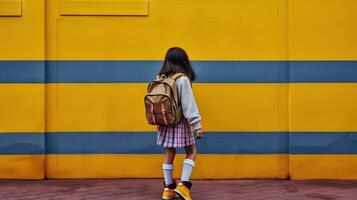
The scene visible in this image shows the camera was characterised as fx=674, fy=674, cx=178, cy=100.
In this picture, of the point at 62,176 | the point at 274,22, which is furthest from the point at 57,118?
the point at 274,22

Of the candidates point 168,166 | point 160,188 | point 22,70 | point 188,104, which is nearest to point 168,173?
point 168,166

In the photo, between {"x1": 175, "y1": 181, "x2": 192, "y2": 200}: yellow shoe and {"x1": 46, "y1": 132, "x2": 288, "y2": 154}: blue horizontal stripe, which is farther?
{"x1": 46, "y1": 132, "x2": 288, "y2": 154}: blue horizontal stripe

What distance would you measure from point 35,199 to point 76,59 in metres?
1.67

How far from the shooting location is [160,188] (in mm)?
7246

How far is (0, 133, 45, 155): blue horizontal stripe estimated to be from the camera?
7.52m

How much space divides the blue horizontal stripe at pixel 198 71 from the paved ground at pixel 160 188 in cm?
113

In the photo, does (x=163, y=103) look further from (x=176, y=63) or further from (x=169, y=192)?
(x=169, y=192)

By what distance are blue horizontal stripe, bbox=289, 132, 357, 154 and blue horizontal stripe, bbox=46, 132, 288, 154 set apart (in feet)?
0.50

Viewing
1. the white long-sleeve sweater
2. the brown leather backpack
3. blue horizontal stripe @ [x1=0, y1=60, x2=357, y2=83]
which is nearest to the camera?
the brown leather backpack

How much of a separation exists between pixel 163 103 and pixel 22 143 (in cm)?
202

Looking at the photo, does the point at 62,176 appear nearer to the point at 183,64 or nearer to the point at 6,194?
the point at 6,194

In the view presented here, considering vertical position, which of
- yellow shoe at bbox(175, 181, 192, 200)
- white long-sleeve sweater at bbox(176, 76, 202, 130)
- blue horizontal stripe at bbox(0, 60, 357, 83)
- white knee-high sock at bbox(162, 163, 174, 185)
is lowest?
yellow shoe at bbox(175, 181, 192, 200)

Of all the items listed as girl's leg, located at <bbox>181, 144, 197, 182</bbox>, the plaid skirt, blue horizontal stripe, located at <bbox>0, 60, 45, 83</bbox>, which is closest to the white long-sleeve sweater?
the plaid skirt

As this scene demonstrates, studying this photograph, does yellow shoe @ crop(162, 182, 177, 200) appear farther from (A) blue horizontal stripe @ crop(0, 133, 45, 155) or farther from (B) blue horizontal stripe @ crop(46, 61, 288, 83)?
(A) blue horizontal stripe @ crop(0, 133, 45, 155)
